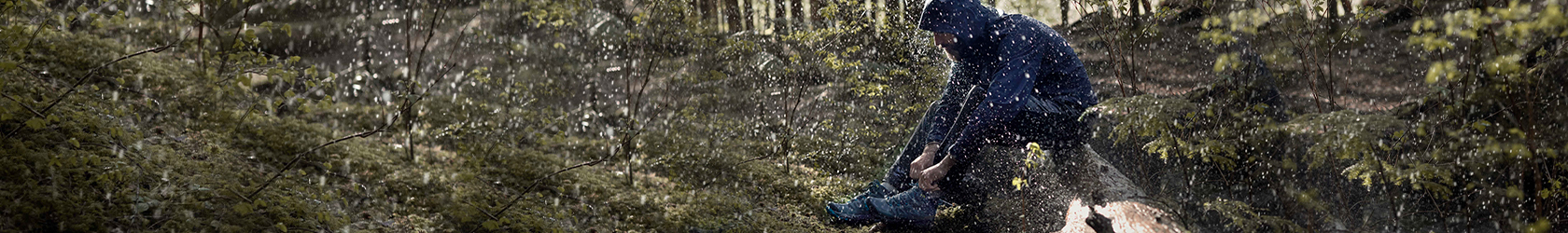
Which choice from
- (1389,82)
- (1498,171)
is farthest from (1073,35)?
(1498,171)

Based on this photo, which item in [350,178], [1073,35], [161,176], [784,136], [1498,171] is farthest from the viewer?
[1073,35]

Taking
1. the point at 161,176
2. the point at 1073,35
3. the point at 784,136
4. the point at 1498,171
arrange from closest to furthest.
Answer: the point at 161,176, the point at 1498,171, the point at 784,136, the point at 1073,35

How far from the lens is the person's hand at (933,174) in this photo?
3.70 metres

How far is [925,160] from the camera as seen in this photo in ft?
12.7

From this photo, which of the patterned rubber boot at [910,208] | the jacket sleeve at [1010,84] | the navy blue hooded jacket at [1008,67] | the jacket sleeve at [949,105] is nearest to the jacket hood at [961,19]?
the navy blue hooded jacket at [1008,67]

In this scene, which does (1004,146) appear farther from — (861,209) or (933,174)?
(861,209)

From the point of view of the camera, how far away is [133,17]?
741 centimetres

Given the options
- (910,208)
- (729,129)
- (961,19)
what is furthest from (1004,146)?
(729,129)

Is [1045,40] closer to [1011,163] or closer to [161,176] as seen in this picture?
[1011,163]

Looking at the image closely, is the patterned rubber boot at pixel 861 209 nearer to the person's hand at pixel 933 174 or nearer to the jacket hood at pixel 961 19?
the person's hand at pixel 933 174

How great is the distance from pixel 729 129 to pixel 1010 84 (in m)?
3.33

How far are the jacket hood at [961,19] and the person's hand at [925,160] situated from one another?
528 mm

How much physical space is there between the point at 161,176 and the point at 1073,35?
9621mm

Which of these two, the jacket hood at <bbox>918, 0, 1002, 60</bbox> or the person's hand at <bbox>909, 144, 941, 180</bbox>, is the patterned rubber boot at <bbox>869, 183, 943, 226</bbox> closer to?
the person's hand at <bbox>909, 144, 941, 180</bbox>
